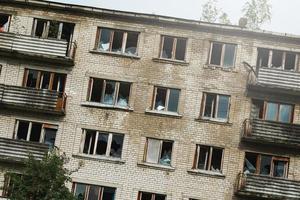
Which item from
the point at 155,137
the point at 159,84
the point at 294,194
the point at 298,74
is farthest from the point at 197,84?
the point at 294,194

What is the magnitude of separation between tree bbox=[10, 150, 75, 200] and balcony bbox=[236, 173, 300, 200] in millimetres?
9840

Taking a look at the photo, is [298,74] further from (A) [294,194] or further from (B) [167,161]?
(B) [167,161]

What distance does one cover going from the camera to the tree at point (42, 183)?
2106cm

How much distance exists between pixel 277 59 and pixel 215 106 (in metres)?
4.71

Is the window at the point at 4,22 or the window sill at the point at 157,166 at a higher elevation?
the window at the point at 4,22

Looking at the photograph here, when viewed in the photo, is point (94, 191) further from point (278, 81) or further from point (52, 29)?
point (278, 81)

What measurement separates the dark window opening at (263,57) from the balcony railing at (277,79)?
1.23 meters

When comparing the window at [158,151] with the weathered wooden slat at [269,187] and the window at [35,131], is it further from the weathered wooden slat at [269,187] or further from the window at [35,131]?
the window at [35,131]

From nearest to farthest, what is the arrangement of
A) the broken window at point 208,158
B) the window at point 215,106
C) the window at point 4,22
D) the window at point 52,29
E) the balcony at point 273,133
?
the balcony at point 273,133 → the broken window at point 208,158 → the window at point 215,106 → the window at point 52,29 → the window at point 4,22

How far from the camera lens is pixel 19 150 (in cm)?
2628

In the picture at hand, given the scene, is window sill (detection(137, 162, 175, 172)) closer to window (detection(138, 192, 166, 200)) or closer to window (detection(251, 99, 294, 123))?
window (detection(138, 192, 166, 200))

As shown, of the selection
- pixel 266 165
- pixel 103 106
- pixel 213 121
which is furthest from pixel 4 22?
pixel 266 165

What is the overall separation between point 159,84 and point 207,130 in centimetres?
381

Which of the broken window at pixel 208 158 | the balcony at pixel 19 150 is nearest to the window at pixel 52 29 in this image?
the balcony at pixel 19 150
